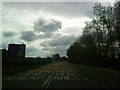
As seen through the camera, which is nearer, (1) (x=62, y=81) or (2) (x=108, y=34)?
(1) (x=62, y=81)

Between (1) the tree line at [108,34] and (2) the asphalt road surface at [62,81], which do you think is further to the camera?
(1) the tree line at [108,34]

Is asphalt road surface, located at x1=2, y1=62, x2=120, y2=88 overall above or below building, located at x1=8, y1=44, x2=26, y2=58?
below

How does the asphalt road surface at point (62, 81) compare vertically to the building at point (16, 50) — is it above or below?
below

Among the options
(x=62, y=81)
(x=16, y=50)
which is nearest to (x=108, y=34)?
(x=16, y=50)

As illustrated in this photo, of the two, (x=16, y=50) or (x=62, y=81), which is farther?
(x=16, y=50)

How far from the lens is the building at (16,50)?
41191 mm

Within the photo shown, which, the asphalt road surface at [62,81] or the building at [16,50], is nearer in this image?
the asphalt road surface at [62,81]

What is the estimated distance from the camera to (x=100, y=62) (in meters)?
54.2

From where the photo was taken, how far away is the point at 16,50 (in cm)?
4219

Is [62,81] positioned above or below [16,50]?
below

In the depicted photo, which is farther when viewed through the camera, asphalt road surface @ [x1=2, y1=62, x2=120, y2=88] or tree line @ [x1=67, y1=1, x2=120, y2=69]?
tree line @ [x1=67, y1=1, x2=120, y2=69]

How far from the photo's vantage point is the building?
135ft

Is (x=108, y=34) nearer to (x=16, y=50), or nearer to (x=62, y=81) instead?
(x=16, y=50)

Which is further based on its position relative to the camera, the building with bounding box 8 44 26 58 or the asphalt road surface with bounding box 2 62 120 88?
the building with bounding box 8 44 26 58
